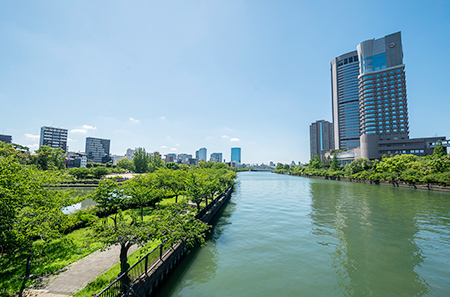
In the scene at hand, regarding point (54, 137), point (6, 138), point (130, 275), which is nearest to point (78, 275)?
point (130, 275)

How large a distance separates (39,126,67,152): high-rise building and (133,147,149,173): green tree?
82277mm

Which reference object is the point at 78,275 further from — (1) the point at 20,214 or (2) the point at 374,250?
(2) the point at 374,250

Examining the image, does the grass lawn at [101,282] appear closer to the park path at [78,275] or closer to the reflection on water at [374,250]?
the park path at [78,275]

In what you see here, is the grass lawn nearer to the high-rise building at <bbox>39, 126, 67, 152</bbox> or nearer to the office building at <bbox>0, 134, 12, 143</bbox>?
the high-rise building at <bbox>39, 126, 67, 152</bbox>

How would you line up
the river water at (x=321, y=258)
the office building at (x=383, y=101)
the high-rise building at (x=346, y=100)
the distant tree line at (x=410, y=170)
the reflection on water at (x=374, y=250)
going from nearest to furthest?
the river water at (x=321, y=258)
the reflection on water at (x=374, y=250)
the distant tree line at (x=410, y=170)
the office building at (x=383, y=101)
the high-rise building at (x=346, y=100)

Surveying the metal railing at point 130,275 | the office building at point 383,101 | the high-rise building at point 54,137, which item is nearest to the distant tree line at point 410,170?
the office building at point 383,101

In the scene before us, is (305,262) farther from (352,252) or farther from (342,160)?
(342,160)

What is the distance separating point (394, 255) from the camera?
1606cm

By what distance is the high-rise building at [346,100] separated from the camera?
166 m

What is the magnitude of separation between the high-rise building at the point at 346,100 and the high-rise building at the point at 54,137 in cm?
21520

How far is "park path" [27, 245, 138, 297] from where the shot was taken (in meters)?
8.98

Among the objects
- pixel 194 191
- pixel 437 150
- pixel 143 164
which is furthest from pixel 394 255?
pixel 143 164

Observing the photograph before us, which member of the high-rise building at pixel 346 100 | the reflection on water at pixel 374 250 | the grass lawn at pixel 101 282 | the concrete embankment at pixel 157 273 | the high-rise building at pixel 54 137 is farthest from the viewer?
the high-rise building at pixel 346 100

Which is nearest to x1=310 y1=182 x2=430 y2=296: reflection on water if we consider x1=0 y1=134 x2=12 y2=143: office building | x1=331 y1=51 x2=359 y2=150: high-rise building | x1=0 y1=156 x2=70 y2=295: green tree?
x1=0 y1=156 x2=70 y2=295: green tree
